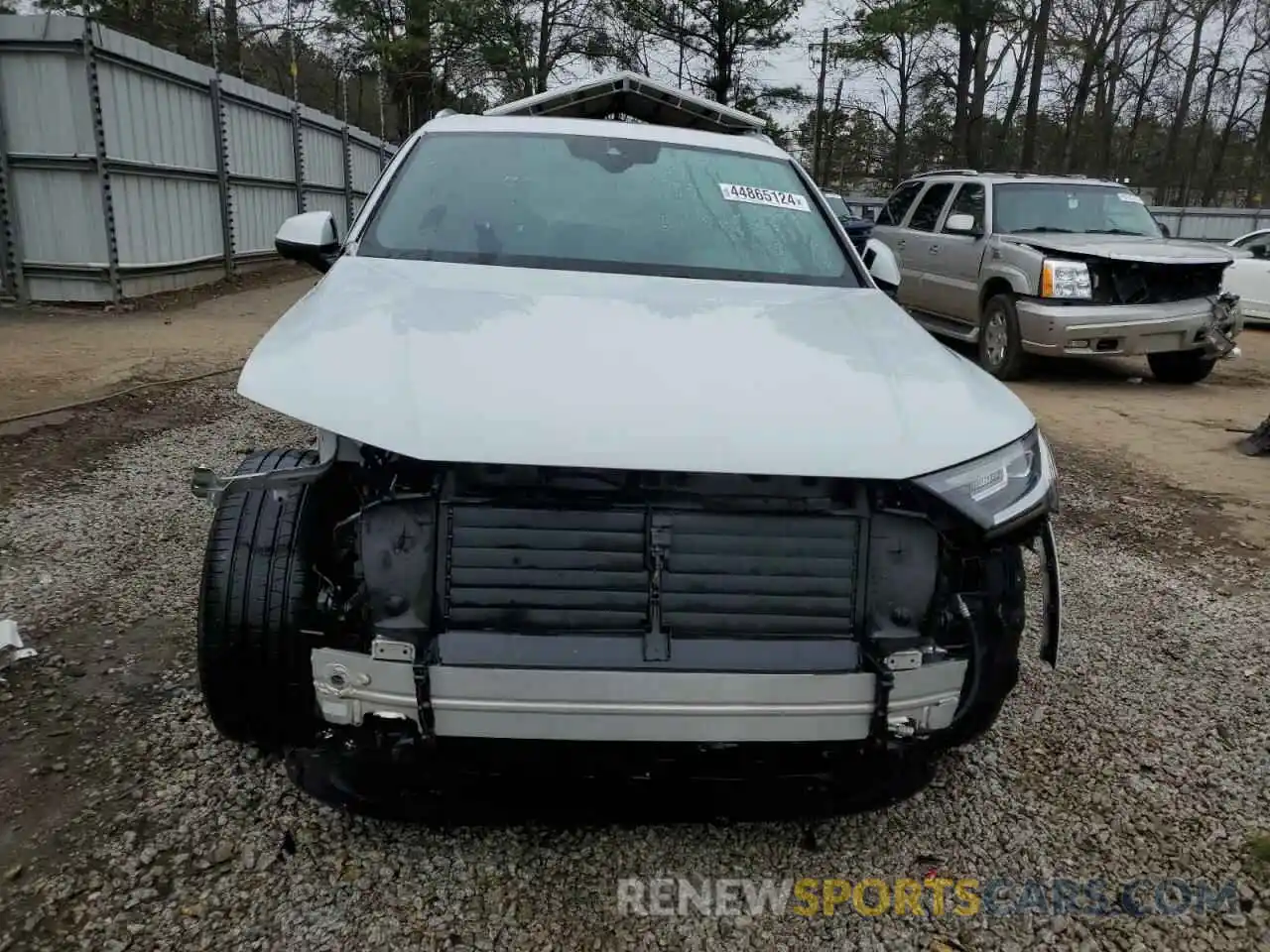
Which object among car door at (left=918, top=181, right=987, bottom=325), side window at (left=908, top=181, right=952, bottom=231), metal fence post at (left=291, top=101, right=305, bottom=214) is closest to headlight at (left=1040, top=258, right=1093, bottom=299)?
car door at (left=918, top=181, right=987, bottom=325)

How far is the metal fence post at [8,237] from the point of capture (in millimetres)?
8984

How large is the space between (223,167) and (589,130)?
10234mm

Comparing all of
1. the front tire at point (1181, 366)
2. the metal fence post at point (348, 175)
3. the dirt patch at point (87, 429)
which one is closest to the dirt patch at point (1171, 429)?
the front tire at point (1181, 366)

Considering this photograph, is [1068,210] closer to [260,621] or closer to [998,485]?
[998,485]

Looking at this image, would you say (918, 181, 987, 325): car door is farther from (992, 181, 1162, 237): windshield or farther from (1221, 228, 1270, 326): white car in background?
(1221, 228, 1270, 326): white car in background

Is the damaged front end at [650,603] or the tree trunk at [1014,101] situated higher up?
the tree trunk at [1014,101]

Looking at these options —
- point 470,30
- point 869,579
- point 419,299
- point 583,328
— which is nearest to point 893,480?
point 869,579

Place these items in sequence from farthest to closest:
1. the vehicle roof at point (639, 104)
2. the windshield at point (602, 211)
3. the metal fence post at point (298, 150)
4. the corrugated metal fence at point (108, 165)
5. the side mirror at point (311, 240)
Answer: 1. the metal fence post at point (298, 150)
2. the corrugated metal fence at point (108, 165)
3. the vehicle roof at point (639, 104)
4. the side mirror at point (311, 240)
5. the windshield at point (602, 211)

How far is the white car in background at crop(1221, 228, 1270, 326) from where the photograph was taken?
475 inches

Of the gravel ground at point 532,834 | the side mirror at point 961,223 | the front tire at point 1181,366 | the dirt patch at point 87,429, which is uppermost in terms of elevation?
the side mirror at point 961,223

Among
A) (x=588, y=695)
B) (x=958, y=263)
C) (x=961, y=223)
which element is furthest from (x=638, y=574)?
(x=958, y=263)

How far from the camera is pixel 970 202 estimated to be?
8867 mm

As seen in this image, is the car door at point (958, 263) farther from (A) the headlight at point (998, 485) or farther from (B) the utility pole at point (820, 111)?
(B) the utility pole at point (820, 111)

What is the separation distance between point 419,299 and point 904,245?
848 centimetres
